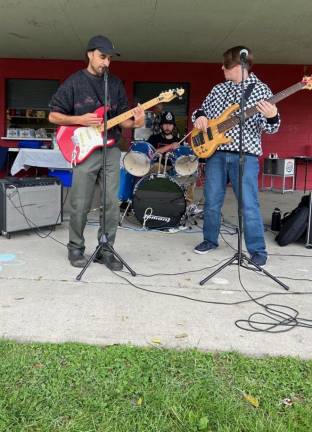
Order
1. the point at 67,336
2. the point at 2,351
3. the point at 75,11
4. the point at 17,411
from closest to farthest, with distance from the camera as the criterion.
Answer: the point at 17,411 → the point at 2,351 → the point at 67,336 → the point at 75,11

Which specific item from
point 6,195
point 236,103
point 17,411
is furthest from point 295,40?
point 17,411

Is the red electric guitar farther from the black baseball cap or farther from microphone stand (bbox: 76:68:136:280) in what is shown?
the black baseball cap

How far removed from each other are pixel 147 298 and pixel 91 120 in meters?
1.33

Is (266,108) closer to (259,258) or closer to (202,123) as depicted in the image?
(202,123)

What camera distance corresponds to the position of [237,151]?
3615 mm

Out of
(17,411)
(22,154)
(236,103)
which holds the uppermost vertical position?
(236,103)

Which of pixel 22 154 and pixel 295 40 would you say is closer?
pixel 22 154

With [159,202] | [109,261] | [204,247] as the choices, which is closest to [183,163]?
[159,202]

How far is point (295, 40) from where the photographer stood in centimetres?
768

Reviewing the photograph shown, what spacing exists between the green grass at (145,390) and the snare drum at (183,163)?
3.33m

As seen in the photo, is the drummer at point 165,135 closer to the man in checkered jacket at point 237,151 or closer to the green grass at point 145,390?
the man in checkered jacket at point 237,151

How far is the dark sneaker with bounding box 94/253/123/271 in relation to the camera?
11.0 ft

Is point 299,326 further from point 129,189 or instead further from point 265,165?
point 265,165

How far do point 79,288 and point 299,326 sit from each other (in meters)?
1.37
